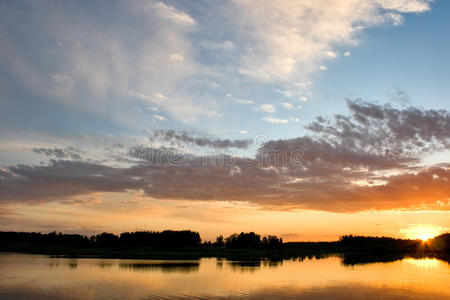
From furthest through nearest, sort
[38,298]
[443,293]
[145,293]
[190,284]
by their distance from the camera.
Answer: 1. [190,284]
2. [443,293]
3. [145,293]
4. [38,298]

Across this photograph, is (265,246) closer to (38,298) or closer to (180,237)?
(180,237)

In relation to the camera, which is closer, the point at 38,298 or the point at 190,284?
the point at 38,298

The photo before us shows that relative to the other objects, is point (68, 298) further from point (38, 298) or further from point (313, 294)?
point (313, 294)

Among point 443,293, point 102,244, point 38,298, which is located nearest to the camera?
point 38,298

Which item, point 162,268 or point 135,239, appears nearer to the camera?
point 162,268

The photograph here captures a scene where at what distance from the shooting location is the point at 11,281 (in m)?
45.4

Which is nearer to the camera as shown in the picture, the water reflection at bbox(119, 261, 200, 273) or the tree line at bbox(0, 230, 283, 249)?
the water reflection at bbox(119, 261, 200, 273)

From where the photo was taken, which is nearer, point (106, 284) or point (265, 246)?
point (106, 284)

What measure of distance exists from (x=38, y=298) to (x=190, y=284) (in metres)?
18.3

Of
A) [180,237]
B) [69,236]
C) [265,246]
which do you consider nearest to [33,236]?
[69,236]

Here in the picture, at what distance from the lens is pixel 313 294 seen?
132 ft

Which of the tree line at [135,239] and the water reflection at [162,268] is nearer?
the water reflection at [162,268]

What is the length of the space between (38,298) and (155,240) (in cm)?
16085

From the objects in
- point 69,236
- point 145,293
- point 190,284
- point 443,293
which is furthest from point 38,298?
point 69,236
